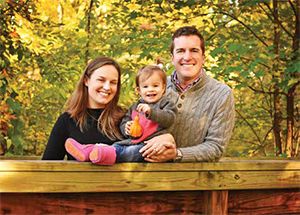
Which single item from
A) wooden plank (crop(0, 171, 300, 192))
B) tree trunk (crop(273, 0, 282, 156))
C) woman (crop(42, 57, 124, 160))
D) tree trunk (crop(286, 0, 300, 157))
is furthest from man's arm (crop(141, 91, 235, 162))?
tree trunk (crop(286, 0, 300, 157))

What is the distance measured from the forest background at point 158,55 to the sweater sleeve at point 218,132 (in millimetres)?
2536

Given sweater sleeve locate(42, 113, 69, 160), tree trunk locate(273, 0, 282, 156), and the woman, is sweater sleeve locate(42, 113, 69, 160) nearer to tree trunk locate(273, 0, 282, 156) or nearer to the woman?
the woman

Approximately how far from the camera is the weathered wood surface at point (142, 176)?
2.09 m

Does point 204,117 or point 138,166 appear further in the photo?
point 204,117

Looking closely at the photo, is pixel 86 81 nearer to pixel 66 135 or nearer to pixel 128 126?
pixel 66 135

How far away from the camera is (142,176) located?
2.34 meters

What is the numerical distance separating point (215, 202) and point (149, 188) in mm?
341

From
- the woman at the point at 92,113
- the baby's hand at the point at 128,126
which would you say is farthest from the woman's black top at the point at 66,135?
the baby's hand at the point at 128,126

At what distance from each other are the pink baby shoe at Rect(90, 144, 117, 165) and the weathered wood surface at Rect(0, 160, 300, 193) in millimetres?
28

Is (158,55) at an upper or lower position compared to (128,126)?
upper

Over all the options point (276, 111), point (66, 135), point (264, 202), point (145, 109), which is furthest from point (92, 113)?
point (276, 111)

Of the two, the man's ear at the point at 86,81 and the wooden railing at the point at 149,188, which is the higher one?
the man's ear at the point at 86,81

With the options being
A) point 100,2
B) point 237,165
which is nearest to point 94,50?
point 100,2

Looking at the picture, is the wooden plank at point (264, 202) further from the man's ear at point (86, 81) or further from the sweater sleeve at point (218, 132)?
the man's ear at point (86, 81)
